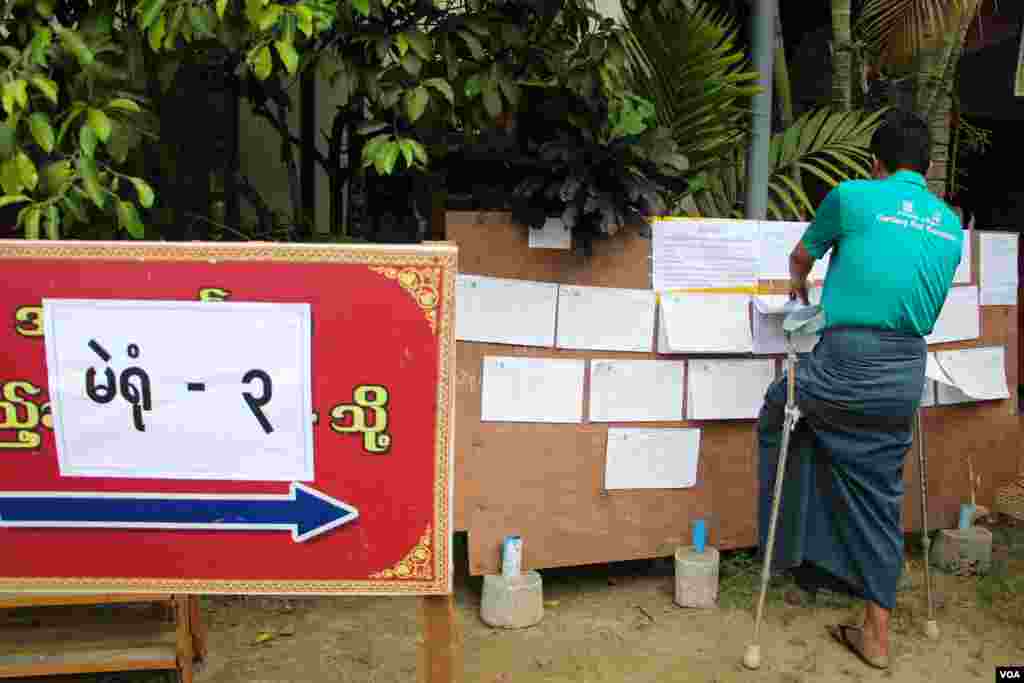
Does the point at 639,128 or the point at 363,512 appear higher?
the point at 639,128

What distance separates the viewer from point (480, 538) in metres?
4.07

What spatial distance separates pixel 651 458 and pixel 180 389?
2.30m

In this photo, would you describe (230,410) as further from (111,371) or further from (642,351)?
(642,351)

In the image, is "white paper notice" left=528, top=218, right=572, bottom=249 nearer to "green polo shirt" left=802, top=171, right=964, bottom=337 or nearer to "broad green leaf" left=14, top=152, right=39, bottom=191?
"green polo shirt" left=802, top=171, right=964, bottom=337

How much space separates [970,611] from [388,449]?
305 cm

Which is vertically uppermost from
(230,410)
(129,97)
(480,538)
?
(129,97)

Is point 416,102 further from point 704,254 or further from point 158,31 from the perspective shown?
point 704,254

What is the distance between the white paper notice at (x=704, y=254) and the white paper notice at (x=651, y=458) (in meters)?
0.66

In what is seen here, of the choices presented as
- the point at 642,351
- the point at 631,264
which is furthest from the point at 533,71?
the point at 642,351

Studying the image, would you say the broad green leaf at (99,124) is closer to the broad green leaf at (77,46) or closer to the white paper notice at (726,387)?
the broad green leaf at (77,46)

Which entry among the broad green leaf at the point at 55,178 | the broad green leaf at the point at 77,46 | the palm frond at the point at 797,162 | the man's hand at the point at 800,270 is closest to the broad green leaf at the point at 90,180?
the broad green leaf at the point at 55,178

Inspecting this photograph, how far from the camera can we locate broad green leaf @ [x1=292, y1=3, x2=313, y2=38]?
286 centimetres

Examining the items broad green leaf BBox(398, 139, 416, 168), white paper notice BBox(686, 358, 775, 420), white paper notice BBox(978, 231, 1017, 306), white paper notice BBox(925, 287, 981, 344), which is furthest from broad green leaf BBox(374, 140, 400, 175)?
white paper notice BBox(978, 231, 1017, 306)

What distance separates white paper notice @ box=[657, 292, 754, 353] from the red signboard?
1841 millimetres
